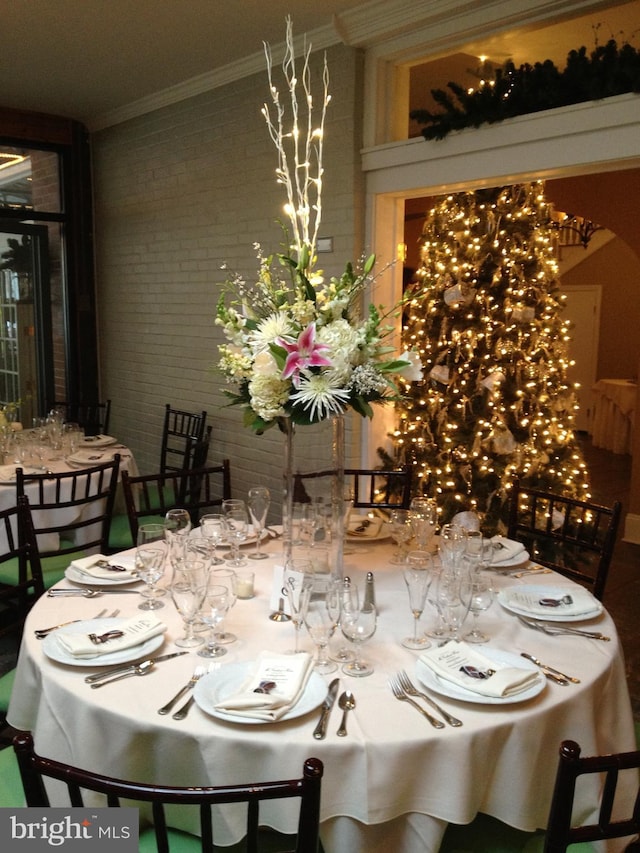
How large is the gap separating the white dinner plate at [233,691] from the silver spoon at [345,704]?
1.6 inches

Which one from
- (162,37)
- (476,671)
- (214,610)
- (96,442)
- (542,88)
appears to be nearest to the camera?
(476,671)

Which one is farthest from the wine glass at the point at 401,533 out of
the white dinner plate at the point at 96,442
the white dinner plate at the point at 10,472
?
the white dinner plate at the point at 96,442

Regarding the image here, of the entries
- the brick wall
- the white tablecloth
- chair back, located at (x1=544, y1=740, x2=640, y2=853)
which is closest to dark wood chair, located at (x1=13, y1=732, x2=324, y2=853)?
chair back, located at (x1=544, y1=740, x2=640, y2=853)

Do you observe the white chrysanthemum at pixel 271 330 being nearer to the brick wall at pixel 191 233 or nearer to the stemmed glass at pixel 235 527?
the stemmed glass at pixel 235 527

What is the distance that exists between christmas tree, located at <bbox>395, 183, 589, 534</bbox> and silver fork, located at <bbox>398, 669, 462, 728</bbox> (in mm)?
2207

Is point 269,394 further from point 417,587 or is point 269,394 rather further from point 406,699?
point 406,699

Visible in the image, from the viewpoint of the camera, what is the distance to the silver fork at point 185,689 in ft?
4.86

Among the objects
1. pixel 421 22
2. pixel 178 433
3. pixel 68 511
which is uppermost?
pixel 421 22

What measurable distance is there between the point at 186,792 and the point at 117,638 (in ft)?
2.49

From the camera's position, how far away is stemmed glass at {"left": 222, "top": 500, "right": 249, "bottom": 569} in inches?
89.1

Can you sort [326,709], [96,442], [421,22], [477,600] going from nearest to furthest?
[326,709], [477,600], [421,22], [96,442]

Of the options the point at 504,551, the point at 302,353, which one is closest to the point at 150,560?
the point at 302,353

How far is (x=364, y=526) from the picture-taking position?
2.68 metres

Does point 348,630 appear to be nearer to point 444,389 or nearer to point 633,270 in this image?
point 444,389
